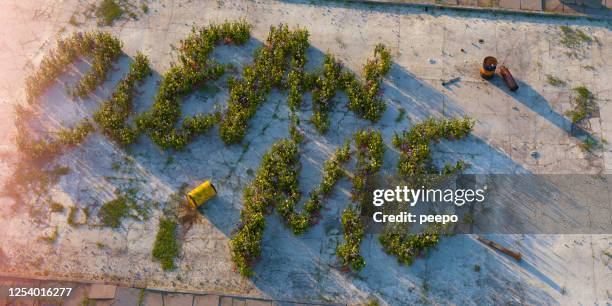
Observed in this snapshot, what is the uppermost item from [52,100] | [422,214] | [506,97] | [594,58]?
[594,58]

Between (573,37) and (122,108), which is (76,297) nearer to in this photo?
(122,108)

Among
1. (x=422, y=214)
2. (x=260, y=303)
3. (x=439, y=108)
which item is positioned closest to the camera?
(x=260, y=303)

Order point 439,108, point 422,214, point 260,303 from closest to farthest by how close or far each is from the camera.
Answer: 1. point 260,303
2. point 422,214
3. point 439,108

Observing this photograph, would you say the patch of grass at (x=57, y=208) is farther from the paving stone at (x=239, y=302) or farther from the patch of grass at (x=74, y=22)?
the patch of grass at (x=74, y=22)

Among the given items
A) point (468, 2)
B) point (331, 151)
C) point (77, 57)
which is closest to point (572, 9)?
point (468, 2)

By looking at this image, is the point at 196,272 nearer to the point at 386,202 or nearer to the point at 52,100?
the point at 386,202

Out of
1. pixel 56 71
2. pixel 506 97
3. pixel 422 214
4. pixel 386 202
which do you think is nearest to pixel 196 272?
pixel 386 202
